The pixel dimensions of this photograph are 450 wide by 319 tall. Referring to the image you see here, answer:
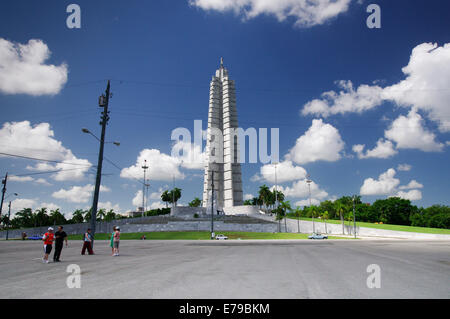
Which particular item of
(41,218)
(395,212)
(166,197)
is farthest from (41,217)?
(395,212)

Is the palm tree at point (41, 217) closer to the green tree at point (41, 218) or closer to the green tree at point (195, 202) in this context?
the green tree at point (41, 218)

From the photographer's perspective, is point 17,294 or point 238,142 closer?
point 17,294

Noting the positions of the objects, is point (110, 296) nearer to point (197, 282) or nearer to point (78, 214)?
point (197, 282)

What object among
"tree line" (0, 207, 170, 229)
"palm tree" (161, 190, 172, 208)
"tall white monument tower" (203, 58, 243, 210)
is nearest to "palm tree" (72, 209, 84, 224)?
"tree line" (0, 207, 170, 229)

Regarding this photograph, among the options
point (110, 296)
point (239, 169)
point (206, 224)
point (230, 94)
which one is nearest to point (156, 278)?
point (110, 296)

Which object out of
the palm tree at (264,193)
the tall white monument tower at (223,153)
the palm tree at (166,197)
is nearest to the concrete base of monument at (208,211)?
the tall white monument tower at (223,153)

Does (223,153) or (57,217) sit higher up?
(223,153)

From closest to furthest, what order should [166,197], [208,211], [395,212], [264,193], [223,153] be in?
[208,211], [223,153], [395,212], [264,193], [166,197]

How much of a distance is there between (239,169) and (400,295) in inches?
3203

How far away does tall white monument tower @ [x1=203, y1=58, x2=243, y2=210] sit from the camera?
84.4 m

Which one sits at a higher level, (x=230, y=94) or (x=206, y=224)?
(x=230, y=94)

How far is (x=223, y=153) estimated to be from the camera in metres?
88.0

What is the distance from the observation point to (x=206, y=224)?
61.5 m

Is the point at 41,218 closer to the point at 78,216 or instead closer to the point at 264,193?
the point at 78,216
